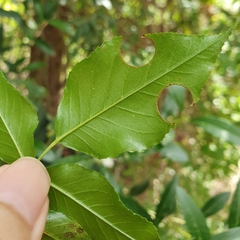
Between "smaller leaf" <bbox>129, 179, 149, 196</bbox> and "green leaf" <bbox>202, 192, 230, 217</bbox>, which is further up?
"green leaf" <bbox>202, 192, 230, 217</bbox>

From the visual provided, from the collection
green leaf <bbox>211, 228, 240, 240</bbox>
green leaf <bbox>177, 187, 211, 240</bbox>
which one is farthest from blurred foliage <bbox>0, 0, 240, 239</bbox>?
green leaf <bbox>211, 228, 240, 240</bbox>

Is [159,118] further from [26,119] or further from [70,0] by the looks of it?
[70,0]

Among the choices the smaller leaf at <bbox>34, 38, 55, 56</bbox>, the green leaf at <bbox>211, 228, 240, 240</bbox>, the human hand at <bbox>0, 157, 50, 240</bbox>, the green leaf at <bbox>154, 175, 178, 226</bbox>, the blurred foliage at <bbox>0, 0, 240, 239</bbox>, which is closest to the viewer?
the human hand at <bbox>0, 157, 50, 240</bbox>

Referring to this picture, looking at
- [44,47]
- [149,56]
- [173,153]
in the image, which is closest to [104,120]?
[173,153]

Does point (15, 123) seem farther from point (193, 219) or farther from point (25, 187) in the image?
point (193, 219)

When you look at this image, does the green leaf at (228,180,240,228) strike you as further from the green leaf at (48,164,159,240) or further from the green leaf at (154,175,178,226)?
the green leaf at (48,164,159,240)

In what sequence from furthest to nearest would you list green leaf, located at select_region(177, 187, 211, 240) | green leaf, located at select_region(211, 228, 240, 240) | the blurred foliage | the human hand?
the blurred foliage < green leaf, located at select_region(177, 187, 211, 240) < green leaf, located at select_region(211, 228, 240, 240) < the human hand

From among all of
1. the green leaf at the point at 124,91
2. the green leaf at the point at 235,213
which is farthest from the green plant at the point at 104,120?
the green leaf at the point at 235,213
